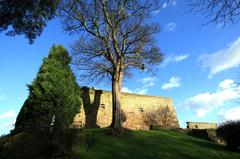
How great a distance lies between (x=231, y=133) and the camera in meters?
15.8

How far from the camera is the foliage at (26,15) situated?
12.0m

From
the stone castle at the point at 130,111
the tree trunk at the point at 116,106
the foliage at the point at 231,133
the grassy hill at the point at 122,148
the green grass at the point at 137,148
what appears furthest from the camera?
the stone castle at the point at 130,111

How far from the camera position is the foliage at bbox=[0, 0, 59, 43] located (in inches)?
473

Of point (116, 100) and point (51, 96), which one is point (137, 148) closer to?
point (116, 100)

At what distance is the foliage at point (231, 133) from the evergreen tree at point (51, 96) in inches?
351

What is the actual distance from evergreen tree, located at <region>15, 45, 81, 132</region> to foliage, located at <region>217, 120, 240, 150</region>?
893cm

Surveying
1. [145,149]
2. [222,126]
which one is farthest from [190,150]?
[222,126]

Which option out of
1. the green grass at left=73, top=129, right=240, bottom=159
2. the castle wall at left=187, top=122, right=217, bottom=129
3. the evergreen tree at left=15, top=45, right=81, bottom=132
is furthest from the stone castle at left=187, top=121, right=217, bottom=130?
the evergreen tree at left=15, top=45, right=81, bottom=132

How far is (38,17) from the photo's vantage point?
13.1 m

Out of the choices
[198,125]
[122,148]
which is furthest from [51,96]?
[198,125]

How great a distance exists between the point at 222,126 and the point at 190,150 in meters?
3.82

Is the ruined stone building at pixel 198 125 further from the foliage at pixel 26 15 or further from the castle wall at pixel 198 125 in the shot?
the foliage at pixel 26 15

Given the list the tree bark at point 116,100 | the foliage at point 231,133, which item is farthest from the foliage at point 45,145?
the foliage at point 231,133

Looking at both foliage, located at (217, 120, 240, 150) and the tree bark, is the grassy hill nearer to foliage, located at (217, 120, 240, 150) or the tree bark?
foliage, located at (217, 120, 240, 150)
